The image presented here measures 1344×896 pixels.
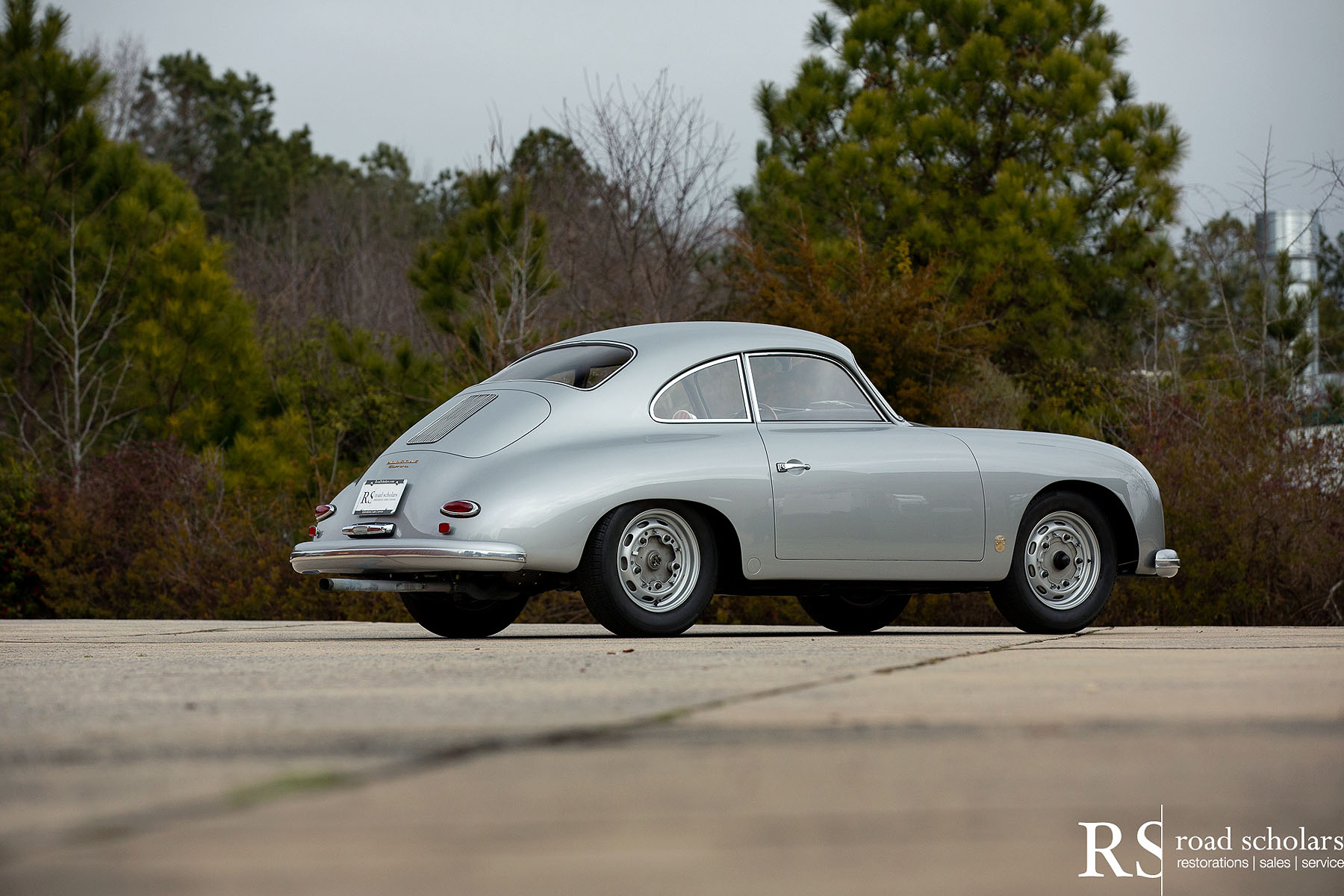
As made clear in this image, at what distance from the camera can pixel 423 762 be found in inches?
120

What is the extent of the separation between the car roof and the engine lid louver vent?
790 mm

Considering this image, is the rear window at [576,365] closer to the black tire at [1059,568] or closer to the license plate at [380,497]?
the license plate at [380,497]

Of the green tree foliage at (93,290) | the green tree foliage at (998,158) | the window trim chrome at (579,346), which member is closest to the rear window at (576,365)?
the window trim chrome at (579,346)

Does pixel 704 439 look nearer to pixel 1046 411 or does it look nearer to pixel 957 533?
pixel 957 533

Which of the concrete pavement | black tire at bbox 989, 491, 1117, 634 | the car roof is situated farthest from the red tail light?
black tire at bbox 989, 491, 1117, 634

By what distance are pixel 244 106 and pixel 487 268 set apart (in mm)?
38601

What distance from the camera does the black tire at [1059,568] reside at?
29.4ft

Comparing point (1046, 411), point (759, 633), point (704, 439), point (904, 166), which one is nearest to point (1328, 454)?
point (1046, 411)

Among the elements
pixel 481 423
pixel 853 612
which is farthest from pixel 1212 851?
pixel 853 612

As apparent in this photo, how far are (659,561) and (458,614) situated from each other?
1.94 metres

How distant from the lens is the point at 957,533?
8.67 meters

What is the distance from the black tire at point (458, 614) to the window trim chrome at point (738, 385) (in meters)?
1.73

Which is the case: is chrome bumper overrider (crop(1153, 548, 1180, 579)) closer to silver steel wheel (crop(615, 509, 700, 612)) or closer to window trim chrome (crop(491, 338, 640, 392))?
silver steel wheel (crop(615, 509, 700, 612))

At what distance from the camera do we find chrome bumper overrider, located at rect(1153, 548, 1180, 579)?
9172 mm
